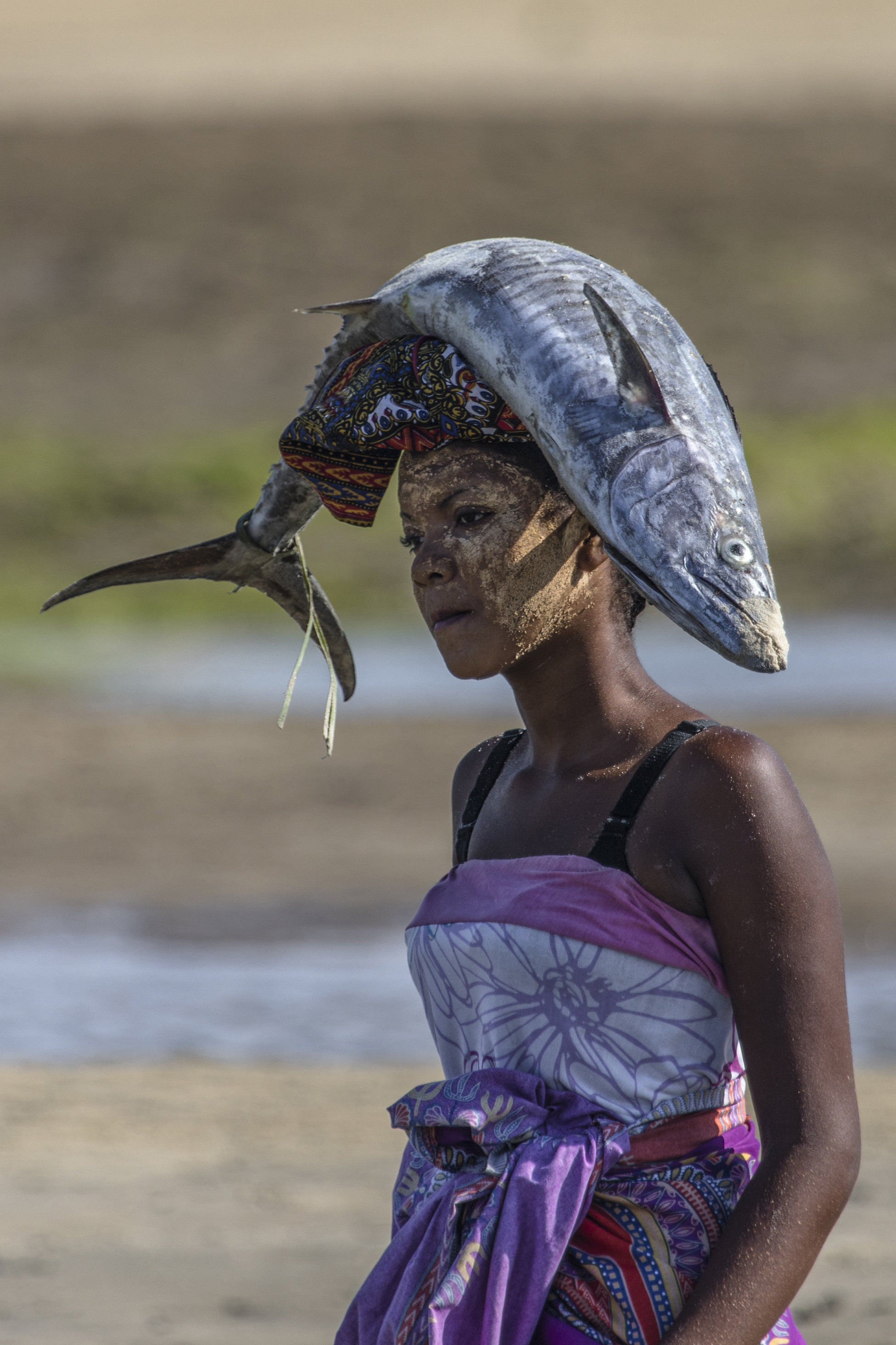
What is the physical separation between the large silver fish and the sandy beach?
303 centimetres

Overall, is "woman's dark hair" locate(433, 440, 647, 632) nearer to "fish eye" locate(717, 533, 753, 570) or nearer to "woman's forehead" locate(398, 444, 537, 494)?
"woman's forehead" locate(398, 444, 537, 494)

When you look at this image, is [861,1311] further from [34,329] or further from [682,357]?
[34,329]

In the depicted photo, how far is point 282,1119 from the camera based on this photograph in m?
6.23

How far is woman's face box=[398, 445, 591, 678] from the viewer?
2066 millimetres

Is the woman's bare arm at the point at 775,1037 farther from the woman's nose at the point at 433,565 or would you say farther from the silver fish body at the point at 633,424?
the woman's nose at the point at 433,565

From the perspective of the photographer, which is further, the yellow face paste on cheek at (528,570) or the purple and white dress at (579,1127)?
the yellow face paste on cheek at (528,570)

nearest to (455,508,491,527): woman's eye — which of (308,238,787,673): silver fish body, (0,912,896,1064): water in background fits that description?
(308,238,787,673): silver fish body

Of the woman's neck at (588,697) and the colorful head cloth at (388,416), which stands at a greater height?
the colorful head cloth at (388,416)

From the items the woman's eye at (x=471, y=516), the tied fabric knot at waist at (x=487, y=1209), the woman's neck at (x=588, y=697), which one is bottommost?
the tied fabric knot at waist at (x=487, y=1209)

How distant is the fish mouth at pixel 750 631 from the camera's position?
1.87 metres

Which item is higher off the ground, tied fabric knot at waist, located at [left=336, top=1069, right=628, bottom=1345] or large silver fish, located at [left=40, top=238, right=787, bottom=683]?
large silver fish, located at [left=40, top=238, right=787, bottom=683]

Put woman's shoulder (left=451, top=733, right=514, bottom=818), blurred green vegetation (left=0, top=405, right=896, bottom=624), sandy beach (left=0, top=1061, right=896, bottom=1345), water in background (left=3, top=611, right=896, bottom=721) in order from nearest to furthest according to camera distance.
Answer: woman's shoulder (left=451, top=733, right=514, bottom=818) < sandy beach (left=0, top=1061, right=896, bottom=1345) < water in background (left=3, top=611, right=896, bottom=721) < blurred green vegetation (left=0, top=405, right=896, bottom=624)

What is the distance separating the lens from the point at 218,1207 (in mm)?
5480

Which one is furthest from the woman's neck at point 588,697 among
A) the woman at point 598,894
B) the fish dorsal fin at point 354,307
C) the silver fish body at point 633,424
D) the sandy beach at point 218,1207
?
the sandy beach at point 218,1207
